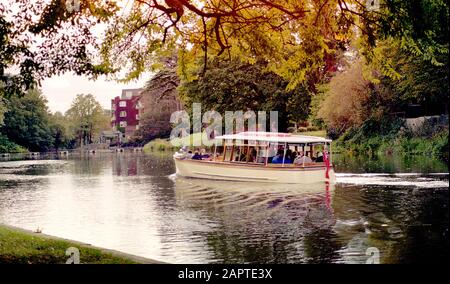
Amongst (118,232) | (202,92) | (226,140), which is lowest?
(118,232)

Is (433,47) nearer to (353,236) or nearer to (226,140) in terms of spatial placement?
(353,236)

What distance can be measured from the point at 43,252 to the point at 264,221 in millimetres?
6017

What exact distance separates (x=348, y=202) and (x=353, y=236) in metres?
4.92

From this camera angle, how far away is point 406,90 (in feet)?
66.3

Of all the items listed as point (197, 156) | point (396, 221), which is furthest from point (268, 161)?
point (396, 221)

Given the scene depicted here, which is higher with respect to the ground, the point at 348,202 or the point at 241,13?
the point at 241,13

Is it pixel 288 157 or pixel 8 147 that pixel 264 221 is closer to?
pixel 8 147

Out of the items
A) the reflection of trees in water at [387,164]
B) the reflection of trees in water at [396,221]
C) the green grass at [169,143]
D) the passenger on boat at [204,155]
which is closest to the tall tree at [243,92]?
the green grass at [169,143]

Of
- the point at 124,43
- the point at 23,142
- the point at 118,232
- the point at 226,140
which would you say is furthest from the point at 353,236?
the point at 226,140

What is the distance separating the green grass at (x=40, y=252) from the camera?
749 centimetres

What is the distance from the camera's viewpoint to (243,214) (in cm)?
1413

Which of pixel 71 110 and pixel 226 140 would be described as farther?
pixel 226 140

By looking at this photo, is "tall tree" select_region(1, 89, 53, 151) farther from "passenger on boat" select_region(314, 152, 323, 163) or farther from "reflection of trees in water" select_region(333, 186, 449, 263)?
"passenger on boat" select_region(314, 152, 323, 163)
